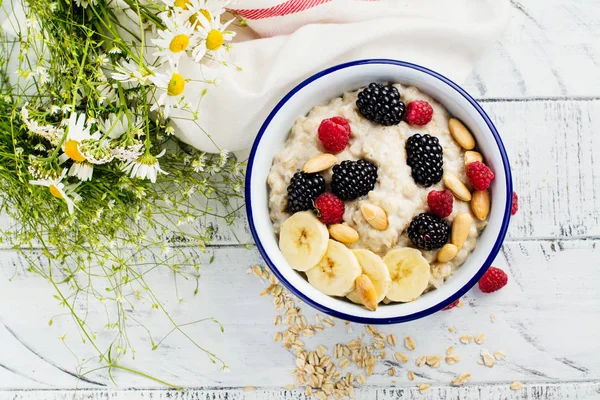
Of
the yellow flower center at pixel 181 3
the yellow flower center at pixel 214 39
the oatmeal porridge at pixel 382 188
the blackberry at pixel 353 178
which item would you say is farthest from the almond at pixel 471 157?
the yellow flower center at pixel 181 3

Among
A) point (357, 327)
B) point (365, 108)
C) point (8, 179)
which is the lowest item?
point (357, 327)

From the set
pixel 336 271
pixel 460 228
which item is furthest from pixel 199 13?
pixel 460 228

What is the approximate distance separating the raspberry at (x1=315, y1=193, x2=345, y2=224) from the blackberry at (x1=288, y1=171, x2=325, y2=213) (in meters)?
0.02

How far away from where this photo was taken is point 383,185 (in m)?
1.62

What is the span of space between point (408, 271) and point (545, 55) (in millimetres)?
823

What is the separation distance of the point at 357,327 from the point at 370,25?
2.85 feet

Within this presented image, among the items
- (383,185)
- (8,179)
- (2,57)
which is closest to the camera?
(383,185)

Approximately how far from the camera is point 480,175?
1.61m

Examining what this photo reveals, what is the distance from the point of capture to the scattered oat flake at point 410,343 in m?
1.97

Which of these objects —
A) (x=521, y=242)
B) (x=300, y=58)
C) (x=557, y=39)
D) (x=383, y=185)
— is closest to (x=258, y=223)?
(x=383, y=185)

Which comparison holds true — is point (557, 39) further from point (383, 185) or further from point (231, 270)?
point (231, 270)

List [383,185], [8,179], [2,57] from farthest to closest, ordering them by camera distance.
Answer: [2,57] → [8,179] → [383,185]

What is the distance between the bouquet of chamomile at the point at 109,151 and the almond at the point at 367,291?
479 mm

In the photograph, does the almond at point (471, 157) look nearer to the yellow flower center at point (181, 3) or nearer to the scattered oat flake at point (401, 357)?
the scattered oat flake at point (401, 357)
